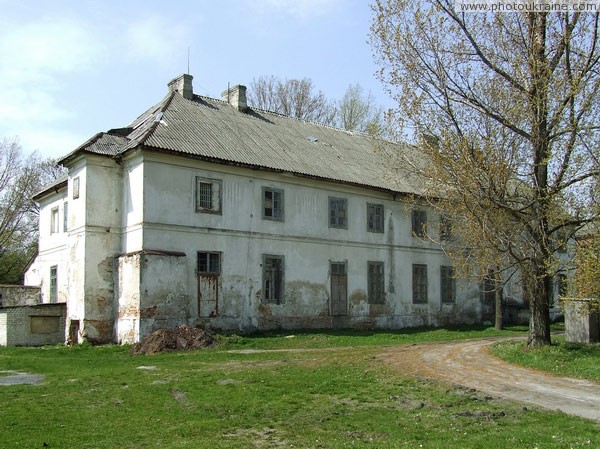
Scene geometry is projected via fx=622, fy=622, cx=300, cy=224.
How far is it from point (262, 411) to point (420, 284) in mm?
20428

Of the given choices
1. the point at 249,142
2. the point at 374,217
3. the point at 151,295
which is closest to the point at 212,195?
the point at 249,142

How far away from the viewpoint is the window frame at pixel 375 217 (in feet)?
89.7

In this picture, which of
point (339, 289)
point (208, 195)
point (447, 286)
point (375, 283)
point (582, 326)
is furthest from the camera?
point (447, 286)

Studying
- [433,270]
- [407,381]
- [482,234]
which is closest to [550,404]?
[407,381]

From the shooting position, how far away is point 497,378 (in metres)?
12.4

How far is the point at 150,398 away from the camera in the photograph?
10547 mm

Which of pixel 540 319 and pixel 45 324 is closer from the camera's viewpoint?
pixel 540 319

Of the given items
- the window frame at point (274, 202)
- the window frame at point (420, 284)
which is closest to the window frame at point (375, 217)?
the window frame at point (420, 284)

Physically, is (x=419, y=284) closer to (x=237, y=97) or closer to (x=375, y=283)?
(x=375, y=283)

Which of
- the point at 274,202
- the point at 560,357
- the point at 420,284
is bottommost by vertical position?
the point at 560,357

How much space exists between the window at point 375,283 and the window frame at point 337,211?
2196 mm

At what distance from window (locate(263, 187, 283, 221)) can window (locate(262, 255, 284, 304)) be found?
5.25 ft

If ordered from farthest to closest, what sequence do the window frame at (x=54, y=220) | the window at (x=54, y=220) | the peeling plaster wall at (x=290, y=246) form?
the window at (x=54, y=220) → the window frame at (x=54, y=220) → the peeling plaster wall at (x=290, y=246)

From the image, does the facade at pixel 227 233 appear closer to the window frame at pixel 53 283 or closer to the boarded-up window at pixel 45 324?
the window frame at pixel 53 283
